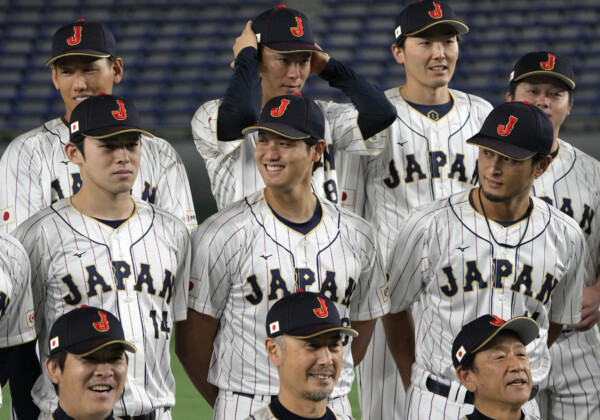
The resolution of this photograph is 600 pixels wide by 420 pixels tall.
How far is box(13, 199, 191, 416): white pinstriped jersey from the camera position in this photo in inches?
140

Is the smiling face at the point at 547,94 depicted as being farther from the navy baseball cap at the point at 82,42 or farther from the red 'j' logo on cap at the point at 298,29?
the navy baseball cap at the point at 82,42

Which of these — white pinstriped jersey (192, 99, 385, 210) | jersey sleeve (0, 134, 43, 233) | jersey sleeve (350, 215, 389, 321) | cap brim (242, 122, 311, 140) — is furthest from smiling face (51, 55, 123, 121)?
jersey sleeve (350, 215, 389, 321)

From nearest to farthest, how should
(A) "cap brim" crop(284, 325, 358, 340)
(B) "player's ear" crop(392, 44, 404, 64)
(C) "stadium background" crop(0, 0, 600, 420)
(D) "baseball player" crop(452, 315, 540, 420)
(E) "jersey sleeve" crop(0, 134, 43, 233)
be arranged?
(A) "cap brim" crop(284, 325, 358, 340)
(D) "baseball player" crop(452, 315, 540, 420)
(E) "jersey sleeve" crop(0, 134, 43, 233)
(B) "player's ear" crop(392, 44, 404, 64)
(C) "stadium background" crop(0, 0, 600, 420)

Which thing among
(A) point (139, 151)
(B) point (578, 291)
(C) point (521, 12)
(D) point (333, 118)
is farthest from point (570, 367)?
(C) point (521, 12)

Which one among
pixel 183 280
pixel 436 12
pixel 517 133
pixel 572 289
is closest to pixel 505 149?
pixel 517 133

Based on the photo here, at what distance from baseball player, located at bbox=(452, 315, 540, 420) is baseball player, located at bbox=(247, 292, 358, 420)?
0.43 metres

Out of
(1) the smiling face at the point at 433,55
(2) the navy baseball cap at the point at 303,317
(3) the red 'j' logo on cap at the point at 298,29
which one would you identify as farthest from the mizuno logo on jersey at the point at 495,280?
(3) the red 'j' logo on cap at the point at 298,29

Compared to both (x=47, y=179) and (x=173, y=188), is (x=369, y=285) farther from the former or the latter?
(x=47, y=179)

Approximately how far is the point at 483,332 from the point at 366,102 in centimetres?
125

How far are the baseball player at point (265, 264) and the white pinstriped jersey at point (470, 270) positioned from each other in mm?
229

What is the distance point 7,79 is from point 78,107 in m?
10.3

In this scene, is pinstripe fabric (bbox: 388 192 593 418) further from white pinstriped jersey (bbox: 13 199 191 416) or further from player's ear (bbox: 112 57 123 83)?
player's ear (bbox: 112 57 123 83)

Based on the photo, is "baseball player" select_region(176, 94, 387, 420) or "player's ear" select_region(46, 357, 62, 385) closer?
"player's ear" select_region(46, 357, 62, 385)

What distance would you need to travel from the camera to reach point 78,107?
12.3 feet
